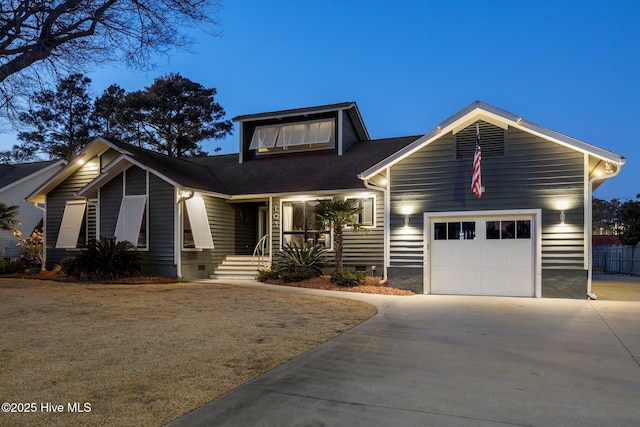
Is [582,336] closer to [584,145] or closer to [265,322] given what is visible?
[265,322]

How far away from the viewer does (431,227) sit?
1211cm

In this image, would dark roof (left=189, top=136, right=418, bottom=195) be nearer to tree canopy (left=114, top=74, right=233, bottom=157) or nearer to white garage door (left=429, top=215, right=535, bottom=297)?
white garage door (left=429, top=215, right=535, bottom=297)

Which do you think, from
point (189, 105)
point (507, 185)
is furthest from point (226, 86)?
point (507, 185)

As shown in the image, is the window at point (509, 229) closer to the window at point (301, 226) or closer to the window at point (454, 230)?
the window at point (454, 230)

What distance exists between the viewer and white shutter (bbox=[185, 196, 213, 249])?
595 inches

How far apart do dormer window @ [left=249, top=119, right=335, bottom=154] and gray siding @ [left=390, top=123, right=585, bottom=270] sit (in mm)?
6418

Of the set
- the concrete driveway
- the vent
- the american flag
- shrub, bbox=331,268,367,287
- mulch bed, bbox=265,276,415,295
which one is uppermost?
the vent

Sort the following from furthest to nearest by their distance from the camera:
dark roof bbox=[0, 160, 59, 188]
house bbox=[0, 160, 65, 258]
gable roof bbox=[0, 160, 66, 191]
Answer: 1. dark roof bbox=[0, 160, 59, 188]
2. gable roof bbox=[0, 160, 66, 191]
3. house bbox=[0, 160, 65, 258]

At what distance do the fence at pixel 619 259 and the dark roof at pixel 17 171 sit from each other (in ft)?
100.0

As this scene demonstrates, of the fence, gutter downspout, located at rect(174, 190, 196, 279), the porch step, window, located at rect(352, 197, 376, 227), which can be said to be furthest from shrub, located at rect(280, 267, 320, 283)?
the fence

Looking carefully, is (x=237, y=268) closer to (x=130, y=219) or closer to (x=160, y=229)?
(x=160, y=229)

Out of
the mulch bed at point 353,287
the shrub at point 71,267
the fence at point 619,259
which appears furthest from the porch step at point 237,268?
the fence at point 619,259

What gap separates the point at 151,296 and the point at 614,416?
9.40m

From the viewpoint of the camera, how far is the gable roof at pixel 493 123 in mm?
10441
